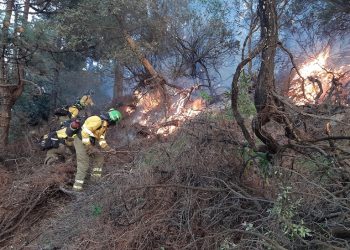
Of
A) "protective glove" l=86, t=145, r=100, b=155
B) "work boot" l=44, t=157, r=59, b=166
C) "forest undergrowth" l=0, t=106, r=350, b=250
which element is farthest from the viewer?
"work boot" l=44, t=157, r=59, b=166

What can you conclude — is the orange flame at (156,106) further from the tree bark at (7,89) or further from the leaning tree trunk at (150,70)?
the tree bark at (7,89)

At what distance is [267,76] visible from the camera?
4309 mm

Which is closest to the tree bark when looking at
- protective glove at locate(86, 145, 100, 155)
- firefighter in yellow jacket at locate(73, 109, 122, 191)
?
firefighter in yellow jacket at locate(73, 109, 122, 191)

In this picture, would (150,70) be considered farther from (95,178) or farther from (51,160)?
(95,178)

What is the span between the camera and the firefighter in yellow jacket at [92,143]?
7.41 m

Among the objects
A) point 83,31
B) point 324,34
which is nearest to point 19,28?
point 83,31

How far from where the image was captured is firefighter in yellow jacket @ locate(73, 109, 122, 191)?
292 inches

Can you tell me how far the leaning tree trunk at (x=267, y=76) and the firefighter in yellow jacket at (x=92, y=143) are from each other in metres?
3.68

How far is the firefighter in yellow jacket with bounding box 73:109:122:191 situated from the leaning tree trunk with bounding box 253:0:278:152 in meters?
3.68

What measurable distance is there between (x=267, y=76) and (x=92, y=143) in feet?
14.2

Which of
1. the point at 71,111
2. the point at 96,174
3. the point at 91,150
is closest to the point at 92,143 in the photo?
the point at 91,150

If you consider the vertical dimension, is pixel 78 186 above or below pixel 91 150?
below

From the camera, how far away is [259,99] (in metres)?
4.38

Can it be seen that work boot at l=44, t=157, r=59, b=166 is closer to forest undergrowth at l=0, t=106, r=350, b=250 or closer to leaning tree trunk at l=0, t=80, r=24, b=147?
forest undergrowth at l=0, t=106, r=350, b=250
